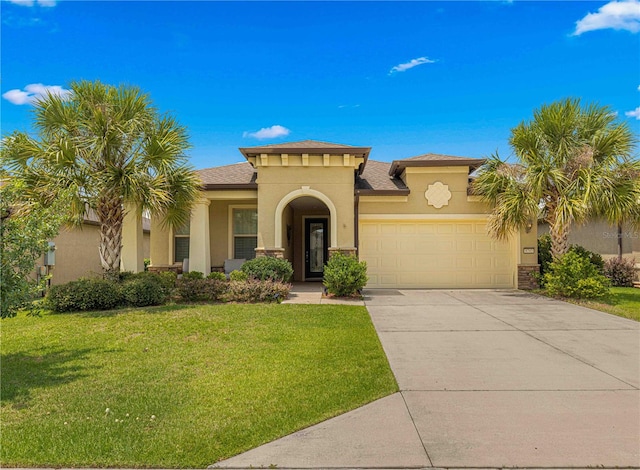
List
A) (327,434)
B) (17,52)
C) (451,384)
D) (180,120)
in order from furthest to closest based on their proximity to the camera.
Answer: (180,120) < (17,52) < (451,384) < (327,434)

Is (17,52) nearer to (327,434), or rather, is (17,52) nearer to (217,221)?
(217,221)

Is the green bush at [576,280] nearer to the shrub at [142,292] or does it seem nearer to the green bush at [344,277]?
the green bush at [344,277]

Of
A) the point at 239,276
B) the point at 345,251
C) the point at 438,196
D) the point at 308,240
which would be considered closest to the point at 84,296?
the point at 239,276

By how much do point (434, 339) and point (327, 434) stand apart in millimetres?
3896

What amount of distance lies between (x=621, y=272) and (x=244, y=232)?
49.5ft

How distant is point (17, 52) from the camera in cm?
955

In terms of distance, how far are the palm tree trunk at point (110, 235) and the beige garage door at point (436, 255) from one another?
7.54 metres

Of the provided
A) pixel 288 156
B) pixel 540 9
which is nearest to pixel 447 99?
pixel 540 9

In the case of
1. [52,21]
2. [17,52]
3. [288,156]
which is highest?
[52,21]

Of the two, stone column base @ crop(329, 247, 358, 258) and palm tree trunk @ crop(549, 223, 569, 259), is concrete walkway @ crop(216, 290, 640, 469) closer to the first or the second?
palm tree trunk @ crop(549, 223, 569, 259)

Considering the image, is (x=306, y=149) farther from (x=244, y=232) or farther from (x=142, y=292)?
(x=142, y=292)

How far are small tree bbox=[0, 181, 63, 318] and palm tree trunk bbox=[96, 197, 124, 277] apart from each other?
4.96m

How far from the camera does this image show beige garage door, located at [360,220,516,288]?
553 inches

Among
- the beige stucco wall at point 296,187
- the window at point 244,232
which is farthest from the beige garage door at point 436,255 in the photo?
the window at point 244,232
